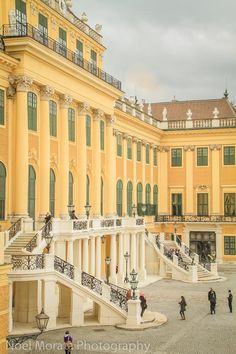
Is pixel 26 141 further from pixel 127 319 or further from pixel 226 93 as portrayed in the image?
pixel 226 93

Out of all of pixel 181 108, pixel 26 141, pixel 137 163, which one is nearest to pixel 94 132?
pixel 26 141

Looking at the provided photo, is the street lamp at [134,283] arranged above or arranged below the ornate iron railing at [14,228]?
below

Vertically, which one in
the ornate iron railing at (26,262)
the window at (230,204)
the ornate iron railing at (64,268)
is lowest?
the ornate iron railing at (64,268)

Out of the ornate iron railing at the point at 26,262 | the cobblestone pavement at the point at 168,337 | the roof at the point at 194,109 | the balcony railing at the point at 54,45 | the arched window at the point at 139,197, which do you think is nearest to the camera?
the cobblestone pavement at the point at 168,337

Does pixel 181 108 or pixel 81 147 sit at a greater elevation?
pixel 181 108

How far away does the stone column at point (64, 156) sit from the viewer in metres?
37.8

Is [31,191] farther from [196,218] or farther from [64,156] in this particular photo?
[196,218]

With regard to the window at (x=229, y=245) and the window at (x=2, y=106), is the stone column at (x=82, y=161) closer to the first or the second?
the window at (x=2, y=106)

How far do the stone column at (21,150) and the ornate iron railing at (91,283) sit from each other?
207 inches

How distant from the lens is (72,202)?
40000mm

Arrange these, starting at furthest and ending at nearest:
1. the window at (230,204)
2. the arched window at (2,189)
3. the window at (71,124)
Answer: the window at (230,204) → the window at (71,124) → the arched window at (2,189)

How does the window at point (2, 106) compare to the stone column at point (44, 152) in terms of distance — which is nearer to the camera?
the window at point (2, 106)

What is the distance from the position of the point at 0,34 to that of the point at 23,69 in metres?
2.18

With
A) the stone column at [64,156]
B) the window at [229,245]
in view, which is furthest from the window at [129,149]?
the stone column at [64,156]
